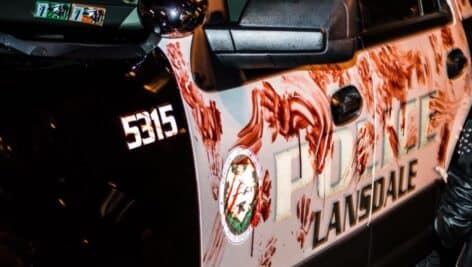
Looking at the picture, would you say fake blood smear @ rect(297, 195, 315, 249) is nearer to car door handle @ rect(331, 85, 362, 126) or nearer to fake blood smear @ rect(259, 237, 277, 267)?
fake blood smear @ rect(259, 237, 277, 267)

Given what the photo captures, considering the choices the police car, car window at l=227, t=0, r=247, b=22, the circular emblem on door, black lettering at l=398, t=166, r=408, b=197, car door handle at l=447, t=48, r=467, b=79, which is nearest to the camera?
the police car

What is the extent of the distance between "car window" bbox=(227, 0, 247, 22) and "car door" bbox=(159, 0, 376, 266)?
0.11 meters

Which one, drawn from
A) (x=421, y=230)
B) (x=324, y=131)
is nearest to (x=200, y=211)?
(x=324, y=131)

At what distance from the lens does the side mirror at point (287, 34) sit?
7.47 feet

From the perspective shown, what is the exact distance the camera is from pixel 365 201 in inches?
123

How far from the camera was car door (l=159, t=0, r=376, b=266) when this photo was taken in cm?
228

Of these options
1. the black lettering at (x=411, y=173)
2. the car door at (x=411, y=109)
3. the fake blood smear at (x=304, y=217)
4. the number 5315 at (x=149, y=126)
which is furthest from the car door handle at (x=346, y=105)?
the number 5315 at (x=149, y=126)

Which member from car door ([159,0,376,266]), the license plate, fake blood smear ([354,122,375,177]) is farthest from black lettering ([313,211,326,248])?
the license plate

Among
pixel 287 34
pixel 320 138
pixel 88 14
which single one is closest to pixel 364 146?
pixel 320 138

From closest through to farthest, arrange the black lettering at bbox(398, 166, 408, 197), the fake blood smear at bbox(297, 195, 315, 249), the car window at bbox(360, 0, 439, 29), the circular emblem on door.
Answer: the circular emblem on door
the fake blood smear at bbox(297, 195, 315, 249)
the car window at bbox(360, 0, 439, 29)
the black lettering at bbox(398, 166, 408, 197)

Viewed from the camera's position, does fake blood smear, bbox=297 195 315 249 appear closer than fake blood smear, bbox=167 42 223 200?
No

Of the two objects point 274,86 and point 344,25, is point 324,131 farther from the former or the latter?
point 344,25

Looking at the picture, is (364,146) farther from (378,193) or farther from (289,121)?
(289,121)

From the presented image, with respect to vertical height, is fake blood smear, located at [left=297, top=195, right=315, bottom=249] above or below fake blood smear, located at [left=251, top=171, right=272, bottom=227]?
below
